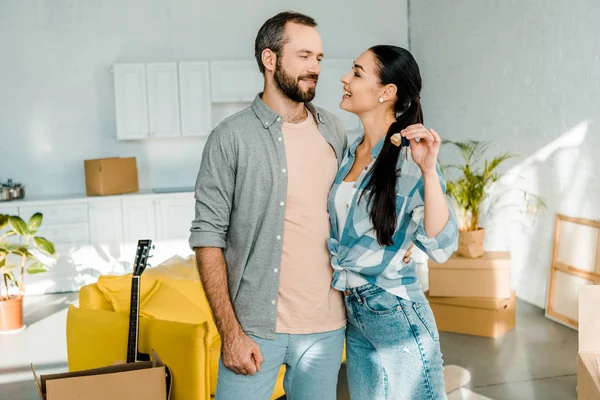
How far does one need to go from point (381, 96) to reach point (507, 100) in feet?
13.3

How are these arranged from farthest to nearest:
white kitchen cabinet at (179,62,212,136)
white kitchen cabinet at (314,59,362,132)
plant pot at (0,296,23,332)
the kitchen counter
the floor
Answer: white kitchen cabinet at (314,59,362,132)
white kitchen cabinet at (179,62,212,136)
the kitchen counter
plant pot at (0,296,23,332)
the floor

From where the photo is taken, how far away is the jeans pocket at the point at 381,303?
6.19 feet

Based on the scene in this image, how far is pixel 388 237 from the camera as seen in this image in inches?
73.3

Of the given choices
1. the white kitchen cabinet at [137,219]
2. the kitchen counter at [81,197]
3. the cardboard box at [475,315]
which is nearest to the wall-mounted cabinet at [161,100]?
the kitchen counter at [81,197]

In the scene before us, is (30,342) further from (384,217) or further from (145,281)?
(384,217)

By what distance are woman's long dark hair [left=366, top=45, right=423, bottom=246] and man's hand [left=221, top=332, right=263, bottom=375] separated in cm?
46

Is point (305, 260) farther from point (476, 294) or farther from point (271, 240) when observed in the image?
point (476, 294)

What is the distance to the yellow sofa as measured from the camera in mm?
3000

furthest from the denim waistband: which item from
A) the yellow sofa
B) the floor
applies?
the floor

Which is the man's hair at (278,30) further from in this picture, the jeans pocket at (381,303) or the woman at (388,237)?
the jeans pocket at (381,303)

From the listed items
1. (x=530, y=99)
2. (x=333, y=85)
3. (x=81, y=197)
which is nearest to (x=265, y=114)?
(x=530, y=99)

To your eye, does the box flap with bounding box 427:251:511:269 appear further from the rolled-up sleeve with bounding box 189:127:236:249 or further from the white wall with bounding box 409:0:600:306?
the rolled-up sleeve with bounding box 189:127:236:249

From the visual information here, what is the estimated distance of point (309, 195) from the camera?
6.60 ft

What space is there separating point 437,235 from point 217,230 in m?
0.61
